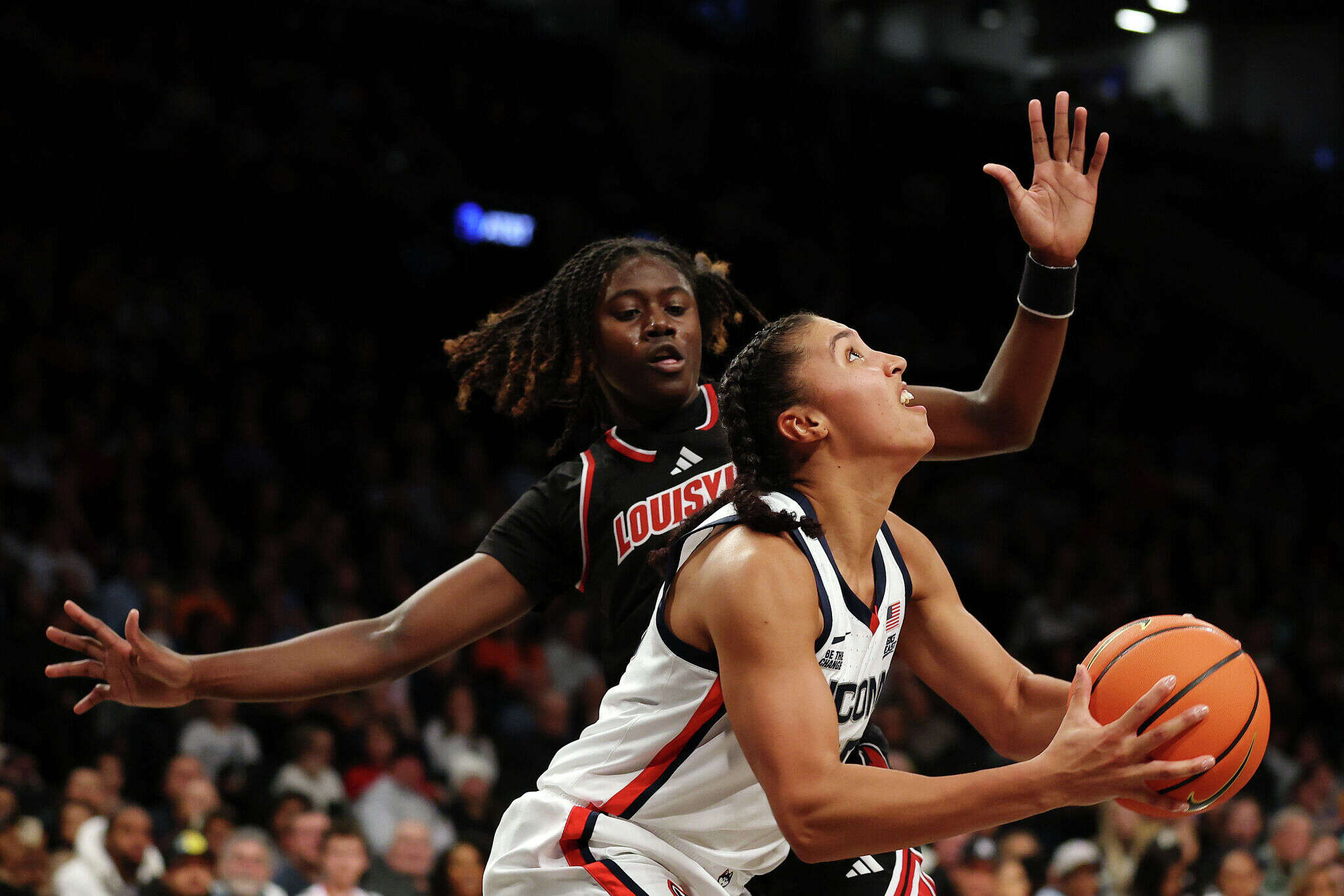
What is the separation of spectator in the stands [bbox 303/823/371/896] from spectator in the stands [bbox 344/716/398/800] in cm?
109

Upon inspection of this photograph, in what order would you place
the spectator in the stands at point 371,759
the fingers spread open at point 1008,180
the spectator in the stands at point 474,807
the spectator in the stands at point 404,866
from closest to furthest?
the fingers spread open at point 1008,180
the spectator in the stands at point 404,866
the spectator in the stands at point 474,807
the spectator in the stands at point 371,759

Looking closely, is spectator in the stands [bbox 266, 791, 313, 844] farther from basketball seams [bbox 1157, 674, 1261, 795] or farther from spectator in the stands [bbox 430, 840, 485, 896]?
basketball seams [bbox 1157, 674, 1261, 795]

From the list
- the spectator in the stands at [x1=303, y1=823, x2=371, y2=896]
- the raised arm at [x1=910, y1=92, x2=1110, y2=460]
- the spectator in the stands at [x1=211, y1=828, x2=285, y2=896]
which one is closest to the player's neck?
the raised arm at [x1=910, y1=92, x2=1110, y2=460]

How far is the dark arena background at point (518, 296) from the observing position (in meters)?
6.75

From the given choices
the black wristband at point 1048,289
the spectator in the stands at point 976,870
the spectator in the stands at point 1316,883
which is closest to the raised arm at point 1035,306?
the black wristband at point 1048,289

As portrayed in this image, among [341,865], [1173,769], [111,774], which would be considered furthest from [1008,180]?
[111,774]

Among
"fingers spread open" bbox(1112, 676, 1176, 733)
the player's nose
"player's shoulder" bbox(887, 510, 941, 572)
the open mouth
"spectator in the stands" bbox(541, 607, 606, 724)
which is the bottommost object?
"spectator in the stands" bbox(541, 607, 606, 724)

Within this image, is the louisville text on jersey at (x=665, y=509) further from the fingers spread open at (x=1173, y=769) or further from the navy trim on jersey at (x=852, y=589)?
the fingers spread open at (x=1173, y=769)

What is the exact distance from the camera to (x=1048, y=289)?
2957 millimetres

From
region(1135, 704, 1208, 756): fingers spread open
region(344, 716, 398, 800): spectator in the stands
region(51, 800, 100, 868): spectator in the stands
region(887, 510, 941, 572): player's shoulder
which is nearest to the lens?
region(1135, 704, 1208, 756): fingers spread open

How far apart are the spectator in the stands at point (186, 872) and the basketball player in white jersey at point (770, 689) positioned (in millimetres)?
3334

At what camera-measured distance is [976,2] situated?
17.0 metres

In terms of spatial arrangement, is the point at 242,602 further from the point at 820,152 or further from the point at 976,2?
the point at 976,2

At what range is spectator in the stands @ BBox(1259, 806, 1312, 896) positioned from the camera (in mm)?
6543
